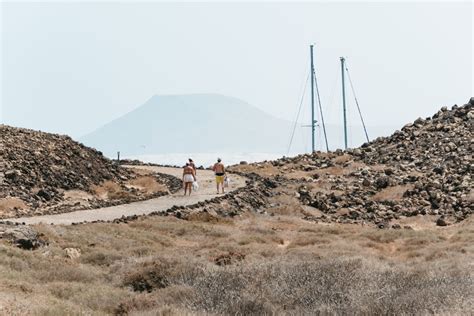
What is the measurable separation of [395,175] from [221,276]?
2989cm

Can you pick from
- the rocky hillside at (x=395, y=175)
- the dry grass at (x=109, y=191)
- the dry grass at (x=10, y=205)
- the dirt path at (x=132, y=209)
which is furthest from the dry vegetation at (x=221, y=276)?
the dry grass at (x=109, y=191)

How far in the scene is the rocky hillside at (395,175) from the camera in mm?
31984

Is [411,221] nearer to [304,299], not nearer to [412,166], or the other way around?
[412,166]

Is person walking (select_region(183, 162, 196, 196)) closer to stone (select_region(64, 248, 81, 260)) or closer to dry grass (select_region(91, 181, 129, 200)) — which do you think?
dry grass (select_region(91, 181, 129, 200))

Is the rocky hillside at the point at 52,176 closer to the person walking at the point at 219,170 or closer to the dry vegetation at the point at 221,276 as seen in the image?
the person walking at the point at 219,170

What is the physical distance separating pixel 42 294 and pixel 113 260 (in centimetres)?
480

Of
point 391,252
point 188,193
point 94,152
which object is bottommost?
point 391,252

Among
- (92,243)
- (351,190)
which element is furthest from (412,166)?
(92,243)

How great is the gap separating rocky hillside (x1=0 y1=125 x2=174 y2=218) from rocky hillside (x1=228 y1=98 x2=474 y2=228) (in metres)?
9.17

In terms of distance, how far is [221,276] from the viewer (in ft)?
42.7

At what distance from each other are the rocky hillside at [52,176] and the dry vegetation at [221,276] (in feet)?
28.4

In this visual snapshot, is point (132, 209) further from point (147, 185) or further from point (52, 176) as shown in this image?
point (147, 185)

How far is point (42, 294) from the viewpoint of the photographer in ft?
38.8

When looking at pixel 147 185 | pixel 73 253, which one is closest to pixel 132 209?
pixel 73 253
